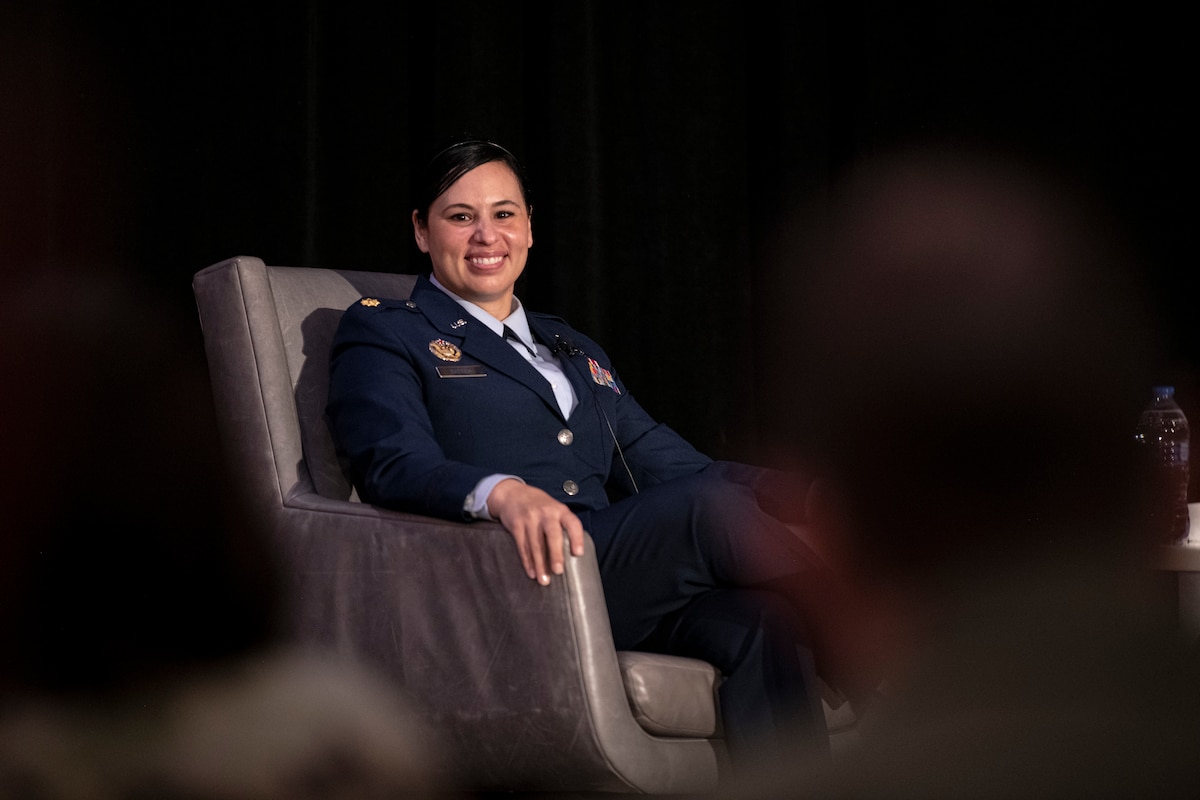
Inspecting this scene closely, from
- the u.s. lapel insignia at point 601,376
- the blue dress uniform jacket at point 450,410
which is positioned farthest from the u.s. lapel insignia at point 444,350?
the u.s. lapel insignia at point 601,376

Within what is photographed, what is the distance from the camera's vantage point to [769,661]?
1434 mm

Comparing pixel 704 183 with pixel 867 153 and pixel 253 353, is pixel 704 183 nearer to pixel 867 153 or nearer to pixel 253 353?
pixel 867 153

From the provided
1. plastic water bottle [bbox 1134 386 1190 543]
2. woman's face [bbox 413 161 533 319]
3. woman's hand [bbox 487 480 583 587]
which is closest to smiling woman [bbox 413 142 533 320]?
woman's face [bbox 413 161 533 319]

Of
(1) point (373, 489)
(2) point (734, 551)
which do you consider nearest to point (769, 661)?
(2) point (734, 551)

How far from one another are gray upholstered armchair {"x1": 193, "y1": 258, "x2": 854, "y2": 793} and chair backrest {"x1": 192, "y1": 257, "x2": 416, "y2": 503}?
0.05 meters

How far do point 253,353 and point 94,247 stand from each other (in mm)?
582

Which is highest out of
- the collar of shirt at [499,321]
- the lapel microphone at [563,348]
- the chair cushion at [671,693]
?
the collar of shirt at [499,321]

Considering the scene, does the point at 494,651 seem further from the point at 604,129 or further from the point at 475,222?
the point at 604,129

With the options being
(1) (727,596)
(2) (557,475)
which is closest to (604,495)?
(2) (557,475)

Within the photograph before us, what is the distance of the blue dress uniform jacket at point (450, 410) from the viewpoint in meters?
1.54

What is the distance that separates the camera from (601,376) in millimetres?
1985

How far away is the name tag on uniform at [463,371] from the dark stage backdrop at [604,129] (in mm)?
652

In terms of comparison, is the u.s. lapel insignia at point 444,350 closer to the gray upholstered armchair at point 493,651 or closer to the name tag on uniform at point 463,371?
the name tag on uniform at point 463,371

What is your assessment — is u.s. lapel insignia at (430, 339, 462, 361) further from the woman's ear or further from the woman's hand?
the woman's hand
